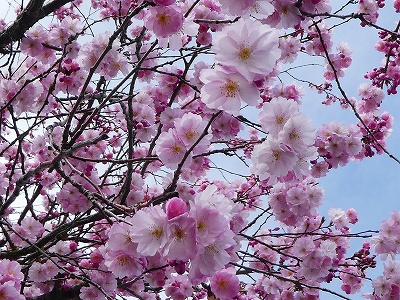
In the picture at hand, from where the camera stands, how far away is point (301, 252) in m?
3.72

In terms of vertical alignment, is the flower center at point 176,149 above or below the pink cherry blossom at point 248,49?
above

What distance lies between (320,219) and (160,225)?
3.05 meters

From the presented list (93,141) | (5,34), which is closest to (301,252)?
(93,141)

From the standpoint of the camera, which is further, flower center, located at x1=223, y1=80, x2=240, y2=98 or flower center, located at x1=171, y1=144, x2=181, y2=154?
flower center, located at x1=171, y1=144, x2=181, y2=154

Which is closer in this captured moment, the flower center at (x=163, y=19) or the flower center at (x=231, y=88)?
the flower center at (x=231, y=88)

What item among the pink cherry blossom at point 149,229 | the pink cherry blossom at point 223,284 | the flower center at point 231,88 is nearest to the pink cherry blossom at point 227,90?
the flower center at point 231,88

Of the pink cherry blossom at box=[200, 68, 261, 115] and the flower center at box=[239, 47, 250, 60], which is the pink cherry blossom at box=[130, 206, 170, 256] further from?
the flower center at box=[239, 47, 250, 60]

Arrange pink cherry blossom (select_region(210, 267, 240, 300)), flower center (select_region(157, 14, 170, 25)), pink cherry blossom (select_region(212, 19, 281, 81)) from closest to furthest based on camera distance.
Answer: pink cherry blossom (select_region(212, 19, 281, 81))
pink cherry blossom (select_region(210, 267, 240, 300))
flower center (select_region(157, 14, 170, 25))

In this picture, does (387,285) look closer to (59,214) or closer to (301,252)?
(301,252)

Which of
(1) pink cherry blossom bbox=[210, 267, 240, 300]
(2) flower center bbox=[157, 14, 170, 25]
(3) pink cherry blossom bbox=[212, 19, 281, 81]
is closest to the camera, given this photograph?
(3) pink cherry blossom bbox=[212, 19, 281, 81]

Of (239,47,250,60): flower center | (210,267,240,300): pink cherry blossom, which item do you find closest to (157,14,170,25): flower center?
(239,47,250,60): flower center

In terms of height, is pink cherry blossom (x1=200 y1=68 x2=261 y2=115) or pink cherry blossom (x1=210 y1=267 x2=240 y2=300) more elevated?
pink cherry blossom (x1=200 y1=68 x2=261 y2=115)

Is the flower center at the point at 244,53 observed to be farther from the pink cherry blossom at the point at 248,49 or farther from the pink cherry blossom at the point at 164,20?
the pink cherry blossom at the point at 164,20

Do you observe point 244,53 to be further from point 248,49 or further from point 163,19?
→ point 163,19
